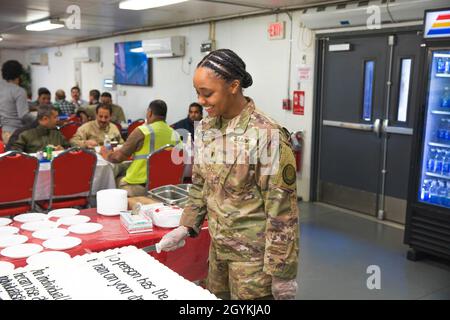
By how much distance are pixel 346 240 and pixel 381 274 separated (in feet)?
2.56

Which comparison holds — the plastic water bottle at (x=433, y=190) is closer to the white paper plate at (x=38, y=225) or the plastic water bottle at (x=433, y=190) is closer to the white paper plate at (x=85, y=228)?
the white paper plate at (x=85, y=228)

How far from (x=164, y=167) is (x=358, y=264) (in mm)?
1862

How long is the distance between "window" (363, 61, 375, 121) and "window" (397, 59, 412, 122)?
1.13ft

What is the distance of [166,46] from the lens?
743cm

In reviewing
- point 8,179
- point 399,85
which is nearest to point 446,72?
point 399,85

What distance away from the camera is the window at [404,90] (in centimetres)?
453

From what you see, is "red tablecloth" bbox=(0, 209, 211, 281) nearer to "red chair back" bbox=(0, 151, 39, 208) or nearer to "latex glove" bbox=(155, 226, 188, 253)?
"latex glove" bbox=(155, 226, 188, 253)

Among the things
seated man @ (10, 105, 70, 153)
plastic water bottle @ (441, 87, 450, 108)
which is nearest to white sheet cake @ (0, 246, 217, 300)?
plastic water bottle @ (441, 87, 450, 108)

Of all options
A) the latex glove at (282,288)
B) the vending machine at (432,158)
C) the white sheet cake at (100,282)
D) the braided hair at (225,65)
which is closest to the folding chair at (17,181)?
the white sheet cake at (100,282)

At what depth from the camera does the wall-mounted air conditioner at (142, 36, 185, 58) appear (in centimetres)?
736

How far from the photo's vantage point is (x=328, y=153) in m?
5.41

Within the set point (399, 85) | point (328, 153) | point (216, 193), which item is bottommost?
point (328, 153)
